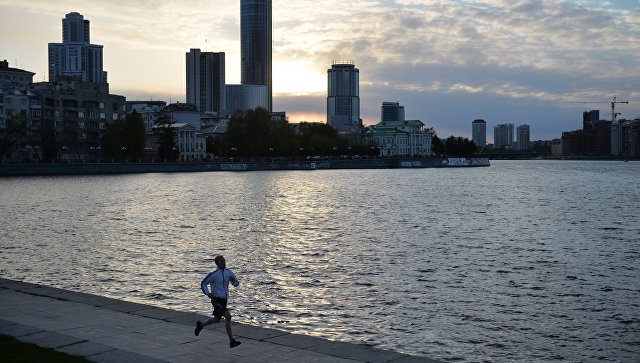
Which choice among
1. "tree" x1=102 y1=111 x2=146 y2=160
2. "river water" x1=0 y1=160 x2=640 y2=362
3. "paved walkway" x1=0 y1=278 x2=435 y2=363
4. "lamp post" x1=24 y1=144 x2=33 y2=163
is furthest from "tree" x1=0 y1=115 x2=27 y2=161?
"paved walkway" x1=0 y1=278 x2=435 y2=363

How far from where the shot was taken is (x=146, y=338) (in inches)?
661

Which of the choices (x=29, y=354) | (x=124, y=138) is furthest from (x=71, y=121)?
(x=29, y=354)

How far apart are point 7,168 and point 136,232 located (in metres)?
108

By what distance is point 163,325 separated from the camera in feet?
59.8

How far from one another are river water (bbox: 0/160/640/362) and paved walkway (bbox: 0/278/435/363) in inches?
180

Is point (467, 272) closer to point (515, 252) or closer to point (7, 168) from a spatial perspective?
point (515, 252)

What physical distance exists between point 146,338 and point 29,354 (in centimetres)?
280

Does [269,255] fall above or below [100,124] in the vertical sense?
below

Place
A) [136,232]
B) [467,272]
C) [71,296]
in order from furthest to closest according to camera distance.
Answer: [136,232] < [467,272] < [71,296]

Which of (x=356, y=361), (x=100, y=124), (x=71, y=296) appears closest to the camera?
(x=356, y=361)

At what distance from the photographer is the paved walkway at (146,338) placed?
1533 centimetres

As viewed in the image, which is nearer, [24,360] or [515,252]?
[24,360]

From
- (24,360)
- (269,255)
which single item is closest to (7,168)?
(269,255)

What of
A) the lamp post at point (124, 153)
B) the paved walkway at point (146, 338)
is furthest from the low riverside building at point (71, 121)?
the paved walkway at point (146, 338)
